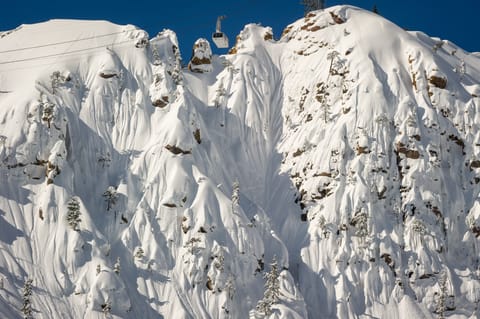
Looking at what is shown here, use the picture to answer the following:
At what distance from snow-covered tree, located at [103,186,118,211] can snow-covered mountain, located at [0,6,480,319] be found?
0.53 ft

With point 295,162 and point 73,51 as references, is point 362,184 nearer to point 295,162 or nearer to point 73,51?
point 295,162

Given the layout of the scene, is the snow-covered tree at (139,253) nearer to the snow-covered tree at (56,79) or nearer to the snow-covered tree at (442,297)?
the snow-covered tree at (56,79)

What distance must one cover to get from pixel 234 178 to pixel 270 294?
68.3 feet

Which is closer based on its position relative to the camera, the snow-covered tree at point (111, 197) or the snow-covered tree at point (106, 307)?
the snow-covered tree at point (106, 307)

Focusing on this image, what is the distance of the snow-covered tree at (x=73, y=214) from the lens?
221 feet

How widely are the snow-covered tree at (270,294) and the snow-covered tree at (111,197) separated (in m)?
19.5

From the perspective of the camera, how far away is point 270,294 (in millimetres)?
65562

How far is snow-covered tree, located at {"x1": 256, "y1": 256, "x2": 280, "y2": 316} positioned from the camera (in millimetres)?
65062

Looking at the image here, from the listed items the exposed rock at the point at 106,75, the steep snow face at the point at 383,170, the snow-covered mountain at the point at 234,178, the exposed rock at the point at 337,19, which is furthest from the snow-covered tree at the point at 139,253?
the exposed rock at the point at 337,19

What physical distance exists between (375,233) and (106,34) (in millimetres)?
47455

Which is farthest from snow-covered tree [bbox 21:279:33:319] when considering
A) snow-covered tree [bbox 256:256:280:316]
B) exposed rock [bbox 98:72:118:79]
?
exposed rock [bbox 98:72:118:79]

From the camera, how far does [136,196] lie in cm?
7394

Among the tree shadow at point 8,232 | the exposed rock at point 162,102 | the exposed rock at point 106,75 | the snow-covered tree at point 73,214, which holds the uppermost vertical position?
the exposed rock at point 106,75

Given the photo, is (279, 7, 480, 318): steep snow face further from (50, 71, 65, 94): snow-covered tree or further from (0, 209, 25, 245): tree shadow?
(0, 209, 25, 245): tree shadow
